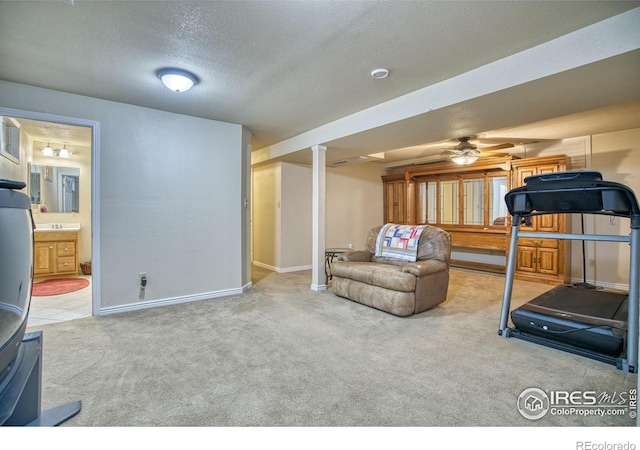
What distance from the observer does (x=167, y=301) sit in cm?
371

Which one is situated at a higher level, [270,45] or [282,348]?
[270,45]

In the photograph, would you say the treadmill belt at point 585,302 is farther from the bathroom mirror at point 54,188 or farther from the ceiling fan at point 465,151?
the bathroom mirror at point 54,188

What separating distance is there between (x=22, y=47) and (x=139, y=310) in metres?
2.66

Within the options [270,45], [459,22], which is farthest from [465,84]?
[270,45]

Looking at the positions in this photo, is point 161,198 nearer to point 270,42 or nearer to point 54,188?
point 270,42

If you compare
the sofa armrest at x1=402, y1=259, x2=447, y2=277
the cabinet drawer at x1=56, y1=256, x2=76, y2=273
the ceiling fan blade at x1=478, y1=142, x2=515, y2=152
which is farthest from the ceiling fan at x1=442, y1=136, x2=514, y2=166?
the cabinet drawer at x1=56, y1=256, x2=76, y2=273

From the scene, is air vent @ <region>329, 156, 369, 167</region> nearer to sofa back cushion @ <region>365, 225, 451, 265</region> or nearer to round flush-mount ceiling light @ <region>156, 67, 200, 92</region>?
sofa back cushion @ <region>365, 225, 451, 265</region>

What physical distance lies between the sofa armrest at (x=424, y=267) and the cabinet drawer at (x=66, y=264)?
5526 millimetres

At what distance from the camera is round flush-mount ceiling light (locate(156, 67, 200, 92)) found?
8.53 feet

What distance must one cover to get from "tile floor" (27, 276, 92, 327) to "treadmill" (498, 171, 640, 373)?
177 inches

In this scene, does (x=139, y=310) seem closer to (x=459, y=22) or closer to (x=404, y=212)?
(x=459, y=22)

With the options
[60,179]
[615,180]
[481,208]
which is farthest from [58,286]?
[615,180]

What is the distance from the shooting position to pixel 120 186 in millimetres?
3420
